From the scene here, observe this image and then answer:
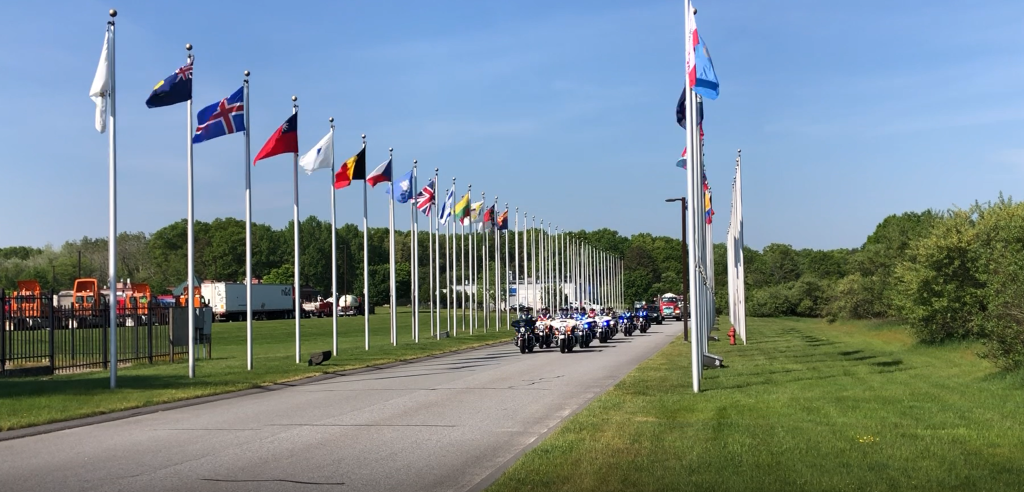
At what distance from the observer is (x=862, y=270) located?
95.2 metres

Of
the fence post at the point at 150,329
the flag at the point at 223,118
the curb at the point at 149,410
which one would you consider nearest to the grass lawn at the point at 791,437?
the curb at the point at 149,410

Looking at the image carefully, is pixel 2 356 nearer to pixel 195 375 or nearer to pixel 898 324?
pixel 195 375

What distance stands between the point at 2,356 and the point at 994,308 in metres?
25.6

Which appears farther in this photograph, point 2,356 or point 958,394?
point 2,356

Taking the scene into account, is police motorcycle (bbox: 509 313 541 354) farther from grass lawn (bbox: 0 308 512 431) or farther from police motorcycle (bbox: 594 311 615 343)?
police motorcycle (bbox: 594 311 615 343)

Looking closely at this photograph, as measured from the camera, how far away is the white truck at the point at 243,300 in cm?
8862

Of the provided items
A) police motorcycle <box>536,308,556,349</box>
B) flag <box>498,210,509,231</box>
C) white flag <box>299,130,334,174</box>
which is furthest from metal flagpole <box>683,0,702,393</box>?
flag <box>498,210,509,231</box>

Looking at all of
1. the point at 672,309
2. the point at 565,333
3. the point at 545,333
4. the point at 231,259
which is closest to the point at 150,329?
the point at 565,333

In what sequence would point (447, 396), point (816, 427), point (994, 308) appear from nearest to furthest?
point (816, 427) < point (447, 396) < point (994, 308)

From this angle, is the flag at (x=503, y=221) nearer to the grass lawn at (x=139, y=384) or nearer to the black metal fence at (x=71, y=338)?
the grass lawn at (x=139, y=384)

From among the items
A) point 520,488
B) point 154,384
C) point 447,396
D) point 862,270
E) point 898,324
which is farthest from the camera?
point 862,270

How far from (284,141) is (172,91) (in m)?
5.47

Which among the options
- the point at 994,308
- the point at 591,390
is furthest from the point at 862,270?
the point at 591,390

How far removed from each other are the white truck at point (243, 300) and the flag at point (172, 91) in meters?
59.3
